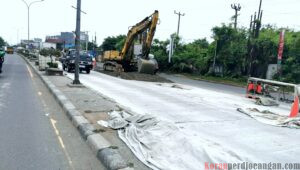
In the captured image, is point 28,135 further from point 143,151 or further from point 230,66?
point 230,66

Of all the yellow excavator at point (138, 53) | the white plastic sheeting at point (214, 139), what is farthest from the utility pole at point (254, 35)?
the white plastic sheeting at point (214, 139)

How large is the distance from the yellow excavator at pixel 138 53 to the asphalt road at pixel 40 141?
16.3 m

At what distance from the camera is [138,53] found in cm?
2950

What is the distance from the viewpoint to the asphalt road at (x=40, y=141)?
5395mm

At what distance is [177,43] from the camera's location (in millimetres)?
43562

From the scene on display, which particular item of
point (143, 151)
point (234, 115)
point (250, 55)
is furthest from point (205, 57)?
point (143, 151)

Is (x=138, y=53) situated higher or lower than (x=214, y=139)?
higher

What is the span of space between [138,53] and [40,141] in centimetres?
2330

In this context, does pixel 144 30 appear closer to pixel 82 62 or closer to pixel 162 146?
Answer: pixel 82 62

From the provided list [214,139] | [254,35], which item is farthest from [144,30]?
[214,139]

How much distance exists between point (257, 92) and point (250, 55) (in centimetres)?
1803

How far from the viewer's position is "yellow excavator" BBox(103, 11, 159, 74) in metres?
26.3

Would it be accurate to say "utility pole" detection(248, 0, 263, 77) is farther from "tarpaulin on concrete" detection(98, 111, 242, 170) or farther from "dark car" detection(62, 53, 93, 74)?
"tarpaulin on concrete" detection(98, 111, 242, 170)

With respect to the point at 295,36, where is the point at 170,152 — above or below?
below
